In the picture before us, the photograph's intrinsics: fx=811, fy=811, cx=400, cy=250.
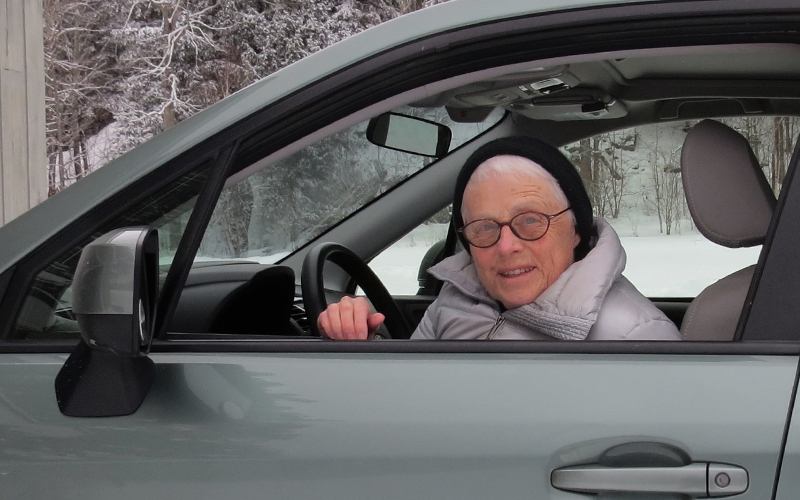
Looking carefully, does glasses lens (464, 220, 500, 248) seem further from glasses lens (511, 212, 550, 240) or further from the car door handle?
the car door handle

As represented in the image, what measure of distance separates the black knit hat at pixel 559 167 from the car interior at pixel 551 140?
0.48ft

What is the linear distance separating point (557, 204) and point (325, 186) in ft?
4.56

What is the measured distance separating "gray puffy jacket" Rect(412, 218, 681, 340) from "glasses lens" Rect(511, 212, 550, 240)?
11 centimetres

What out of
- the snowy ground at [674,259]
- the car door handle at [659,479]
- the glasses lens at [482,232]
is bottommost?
the car door handle at [659,479]

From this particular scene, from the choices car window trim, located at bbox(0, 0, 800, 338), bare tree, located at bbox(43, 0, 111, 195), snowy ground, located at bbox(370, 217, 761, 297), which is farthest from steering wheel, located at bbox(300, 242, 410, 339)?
bare tree, located at bbox(43, 0, 111, 195)

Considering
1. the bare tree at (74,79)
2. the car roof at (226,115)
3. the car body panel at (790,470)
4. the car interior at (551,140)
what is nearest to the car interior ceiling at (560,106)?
the car interior at (551,140)

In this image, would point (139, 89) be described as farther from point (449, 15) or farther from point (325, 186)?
point (449, 15)

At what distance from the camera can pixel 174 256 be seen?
1341mm

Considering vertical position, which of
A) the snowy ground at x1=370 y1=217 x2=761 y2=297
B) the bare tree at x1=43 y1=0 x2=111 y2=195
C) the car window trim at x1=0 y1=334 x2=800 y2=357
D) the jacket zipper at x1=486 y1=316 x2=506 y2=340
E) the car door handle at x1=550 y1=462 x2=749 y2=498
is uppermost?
the bare tree at x1=43 y1=0 x2=111 y2=195

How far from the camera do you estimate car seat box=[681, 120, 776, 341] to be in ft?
4.84

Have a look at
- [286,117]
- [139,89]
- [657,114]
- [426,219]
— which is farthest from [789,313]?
[139,89]

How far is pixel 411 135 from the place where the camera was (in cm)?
272

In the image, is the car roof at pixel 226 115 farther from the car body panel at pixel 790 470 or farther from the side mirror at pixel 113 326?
the car body panel at pixel 790 470

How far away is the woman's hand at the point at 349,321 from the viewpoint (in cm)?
154
